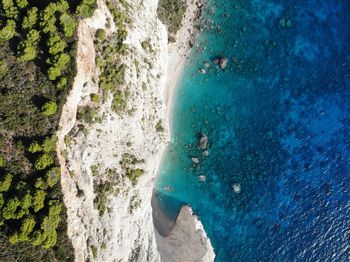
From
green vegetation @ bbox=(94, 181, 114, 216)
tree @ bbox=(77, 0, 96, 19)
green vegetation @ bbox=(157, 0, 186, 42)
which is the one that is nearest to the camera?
tree @ bbox=(77, 0, 96, 19)

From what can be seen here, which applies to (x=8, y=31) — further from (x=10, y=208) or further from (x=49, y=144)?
(x=10, y=208)

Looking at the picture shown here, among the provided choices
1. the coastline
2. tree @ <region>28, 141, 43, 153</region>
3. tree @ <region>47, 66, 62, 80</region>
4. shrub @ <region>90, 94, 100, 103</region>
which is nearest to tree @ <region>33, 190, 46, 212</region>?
tree @ <region>28, 141, 43, 153</region>

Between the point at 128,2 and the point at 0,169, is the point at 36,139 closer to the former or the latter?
the point at 0,169

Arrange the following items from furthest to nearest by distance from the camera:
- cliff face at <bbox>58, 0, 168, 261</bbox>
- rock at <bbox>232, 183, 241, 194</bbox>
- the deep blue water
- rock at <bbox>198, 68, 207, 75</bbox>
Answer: rock at <bbox>232, 183, 241, 194</bbox>, the deep blue water, rock at <bbox>198, 68, 207, 75</bbox>, cliff face at <bbox>58, 0, 168, 261</bbox>

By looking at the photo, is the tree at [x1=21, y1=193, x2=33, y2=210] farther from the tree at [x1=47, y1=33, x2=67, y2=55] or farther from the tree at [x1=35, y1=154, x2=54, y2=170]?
the tree at [x1=47, y1=33, x2=67, y2=55]

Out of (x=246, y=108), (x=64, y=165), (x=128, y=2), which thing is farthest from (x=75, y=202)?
(x=246, y=108)

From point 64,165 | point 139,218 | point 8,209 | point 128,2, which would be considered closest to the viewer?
point 8,209

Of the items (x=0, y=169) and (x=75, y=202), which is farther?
(x=75, y=202)
